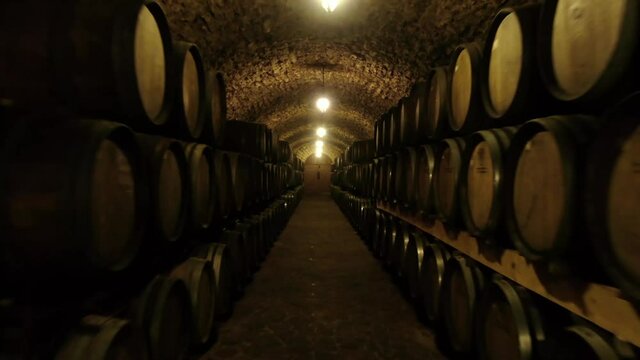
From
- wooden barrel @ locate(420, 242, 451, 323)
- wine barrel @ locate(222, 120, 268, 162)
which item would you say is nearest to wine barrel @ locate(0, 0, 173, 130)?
wooden barrel @ locate(420, 242, 451, 323)

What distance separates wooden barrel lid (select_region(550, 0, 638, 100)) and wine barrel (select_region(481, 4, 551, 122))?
21 centimetres

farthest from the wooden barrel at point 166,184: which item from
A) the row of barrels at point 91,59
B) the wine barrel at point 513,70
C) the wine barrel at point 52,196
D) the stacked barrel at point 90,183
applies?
the wine barrel at point 513,70

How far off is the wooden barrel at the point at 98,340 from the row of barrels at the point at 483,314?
5.86ft

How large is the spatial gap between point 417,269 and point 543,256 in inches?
86.0

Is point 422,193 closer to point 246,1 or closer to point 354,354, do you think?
point 354,354

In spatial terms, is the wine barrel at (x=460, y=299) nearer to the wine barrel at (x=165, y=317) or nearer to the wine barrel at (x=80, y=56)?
the wine barrel at (x=165, y=317)

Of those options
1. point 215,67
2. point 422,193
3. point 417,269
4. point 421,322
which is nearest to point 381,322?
point 421,322

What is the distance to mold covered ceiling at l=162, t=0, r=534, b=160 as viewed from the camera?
183 inches

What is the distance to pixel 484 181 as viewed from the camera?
8.00ft

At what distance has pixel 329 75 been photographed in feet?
28.8

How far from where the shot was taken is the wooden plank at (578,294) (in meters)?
1.32

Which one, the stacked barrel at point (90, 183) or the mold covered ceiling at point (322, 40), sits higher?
the mold covered ceiling at point (322, 40)

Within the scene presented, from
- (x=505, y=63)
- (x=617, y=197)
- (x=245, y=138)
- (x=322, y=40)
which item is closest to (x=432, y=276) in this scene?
(x=505, y=63)

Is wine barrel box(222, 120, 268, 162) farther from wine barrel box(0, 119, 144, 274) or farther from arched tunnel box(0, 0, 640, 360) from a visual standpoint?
wine barrel box(0, 119, 144, 274)
